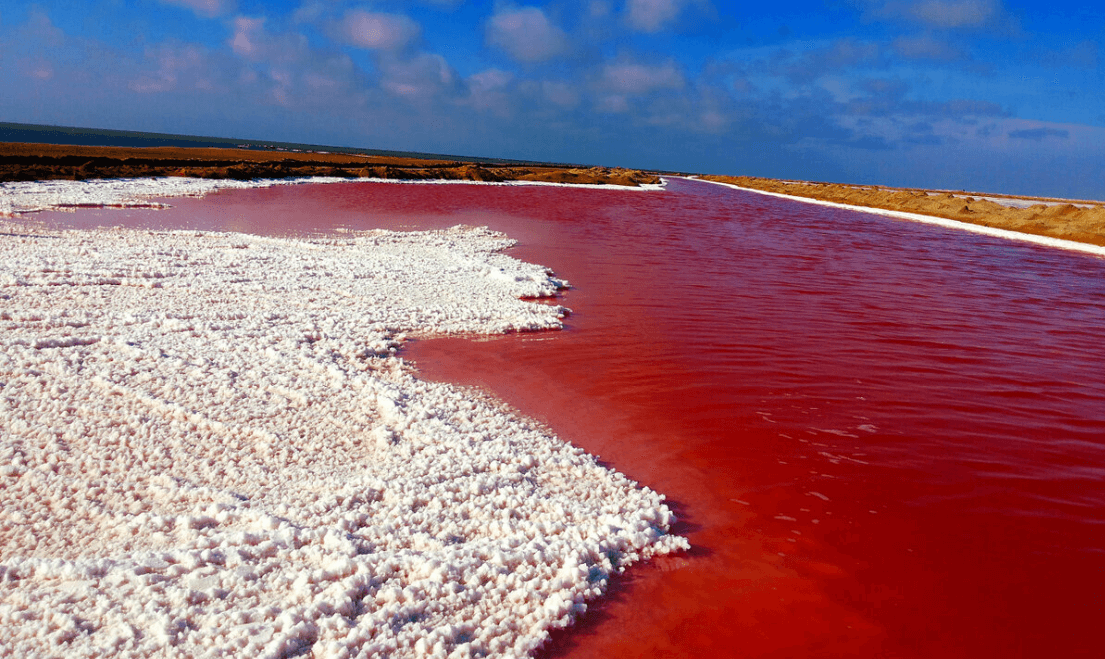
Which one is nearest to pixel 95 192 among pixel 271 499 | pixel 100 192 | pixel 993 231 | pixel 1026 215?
pixel 100 192

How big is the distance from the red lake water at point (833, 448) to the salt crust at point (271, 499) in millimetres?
421

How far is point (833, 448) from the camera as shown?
4.74m

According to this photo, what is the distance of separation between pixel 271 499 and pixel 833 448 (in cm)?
396

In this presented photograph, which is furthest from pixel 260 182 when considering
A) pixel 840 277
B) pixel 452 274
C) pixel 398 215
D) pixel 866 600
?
pixel 866 600

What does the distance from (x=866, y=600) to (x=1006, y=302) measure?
1046cm

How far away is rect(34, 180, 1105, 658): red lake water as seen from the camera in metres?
3.01

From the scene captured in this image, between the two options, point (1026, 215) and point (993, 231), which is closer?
point (993, 231)

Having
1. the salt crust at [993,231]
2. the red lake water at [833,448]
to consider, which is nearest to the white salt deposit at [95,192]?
the red lake water at [833,448]

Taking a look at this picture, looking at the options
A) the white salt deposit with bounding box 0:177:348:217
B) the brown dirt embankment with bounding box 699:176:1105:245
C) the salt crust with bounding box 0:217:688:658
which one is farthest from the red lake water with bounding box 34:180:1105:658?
the brown dirt embankment with bounding box 699:176:1105:245

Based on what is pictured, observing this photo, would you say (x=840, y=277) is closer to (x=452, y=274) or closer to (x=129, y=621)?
(x=452, y=274)

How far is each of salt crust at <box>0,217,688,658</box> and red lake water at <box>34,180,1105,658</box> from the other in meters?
0.42

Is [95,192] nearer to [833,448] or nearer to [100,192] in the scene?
[100,192]

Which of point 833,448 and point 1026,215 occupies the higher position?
point 1026,215

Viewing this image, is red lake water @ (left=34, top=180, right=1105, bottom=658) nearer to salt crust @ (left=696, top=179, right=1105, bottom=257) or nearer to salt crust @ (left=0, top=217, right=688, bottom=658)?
salt crust @ (left=0, top=217, right=688, bottom=658)
